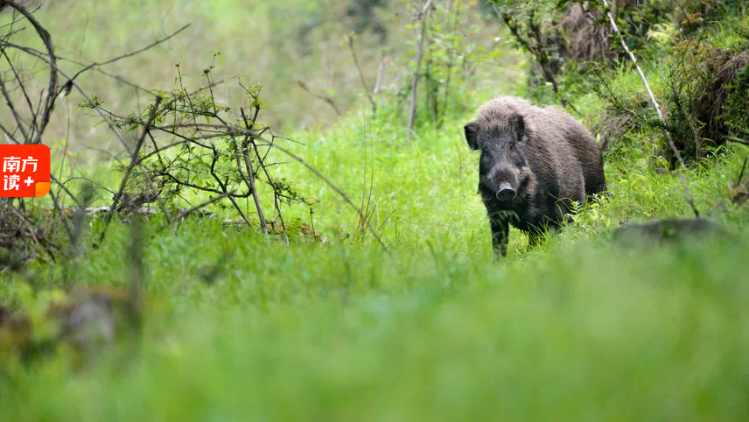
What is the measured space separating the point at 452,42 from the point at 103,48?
10.6 meters

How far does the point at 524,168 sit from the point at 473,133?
65 centimetres

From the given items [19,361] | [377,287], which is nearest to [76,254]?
[19,361]

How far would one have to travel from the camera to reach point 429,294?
3502mm

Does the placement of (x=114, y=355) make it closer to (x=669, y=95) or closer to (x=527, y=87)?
(x=669, y=95)


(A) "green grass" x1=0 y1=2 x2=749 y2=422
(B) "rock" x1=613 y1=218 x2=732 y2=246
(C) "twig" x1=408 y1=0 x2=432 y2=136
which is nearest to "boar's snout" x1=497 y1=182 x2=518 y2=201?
(A) "green grass" x1=0 y1=2 x2=749 y2=422

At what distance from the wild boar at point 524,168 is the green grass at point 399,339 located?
176cm

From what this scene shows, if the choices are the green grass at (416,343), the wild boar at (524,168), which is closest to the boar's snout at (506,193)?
the wild boar at (524,168)

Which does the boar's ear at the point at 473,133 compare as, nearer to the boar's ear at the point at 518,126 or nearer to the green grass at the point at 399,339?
the boar's ear at the point at 518,126

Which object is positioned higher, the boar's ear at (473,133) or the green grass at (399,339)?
the boar's ear at (473,133)

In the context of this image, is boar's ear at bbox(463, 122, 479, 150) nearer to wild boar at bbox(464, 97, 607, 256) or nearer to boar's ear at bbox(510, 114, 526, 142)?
wild boar at bbox(464, 97, 607, 256)

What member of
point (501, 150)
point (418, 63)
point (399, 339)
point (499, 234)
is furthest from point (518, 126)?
point (418, 63)

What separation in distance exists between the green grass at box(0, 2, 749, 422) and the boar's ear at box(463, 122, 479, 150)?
7.70 feet

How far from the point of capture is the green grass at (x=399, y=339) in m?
2.29

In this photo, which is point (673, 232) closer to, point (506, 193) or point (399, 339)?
point (399, 339)
